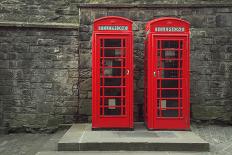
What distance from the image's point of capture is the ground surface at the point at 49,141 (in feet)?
22.4

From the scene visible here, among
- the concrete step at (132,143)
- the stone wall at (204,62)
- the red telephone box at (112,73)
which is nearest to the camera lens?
the concrete step at (132,143)

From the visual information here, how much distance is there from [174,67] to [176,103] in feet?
2.42

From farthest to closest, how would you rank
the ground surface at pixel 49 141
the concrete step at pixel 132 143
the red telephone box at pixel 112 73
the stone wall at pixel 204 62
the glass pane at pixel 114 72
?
the stone wall at pixel 204 62, the glass pane at pixel 114 72, the red telephone box at pixel 112 73, the ground surface at pixel 49 141, the concrete step at pixel 132 143

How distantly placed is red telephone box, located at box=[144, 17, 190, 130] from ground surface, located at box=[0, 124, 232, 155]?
2.32ft

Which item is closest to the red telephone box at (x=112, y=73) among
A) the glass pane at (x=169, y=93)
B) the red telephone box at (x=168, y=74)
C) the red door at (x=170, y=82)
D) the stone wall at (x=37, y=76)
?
the red telephone box at (x=168, y=74)

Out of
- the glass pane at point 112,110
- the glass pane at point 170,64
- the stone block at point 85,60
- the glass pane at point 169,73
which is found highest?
the stone block at point 85,60

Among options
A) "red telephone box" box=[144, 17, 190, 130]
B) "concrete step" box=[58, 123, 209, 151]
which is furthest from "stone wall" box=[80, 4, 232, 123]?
"concrete step" box=[58, 123, 209, 151]

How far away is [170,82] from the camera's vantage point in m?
7.53

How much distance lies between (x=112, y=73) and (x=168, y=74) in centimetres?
114

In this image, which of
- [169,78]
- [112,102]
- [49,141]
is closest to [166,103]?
[169,78]

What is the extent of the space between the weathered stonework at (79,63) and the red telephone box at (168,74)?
1165 millimetres

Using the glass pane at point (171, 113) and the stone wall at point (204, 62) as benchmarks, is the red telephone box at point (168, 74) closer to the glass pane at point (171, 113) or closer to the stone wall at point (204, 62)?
the glass pane at point (171, 113)

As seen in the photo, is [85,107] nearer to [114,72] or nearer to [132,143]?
[114,72]

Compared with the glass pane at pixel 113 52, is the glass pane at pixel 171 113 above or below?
below
